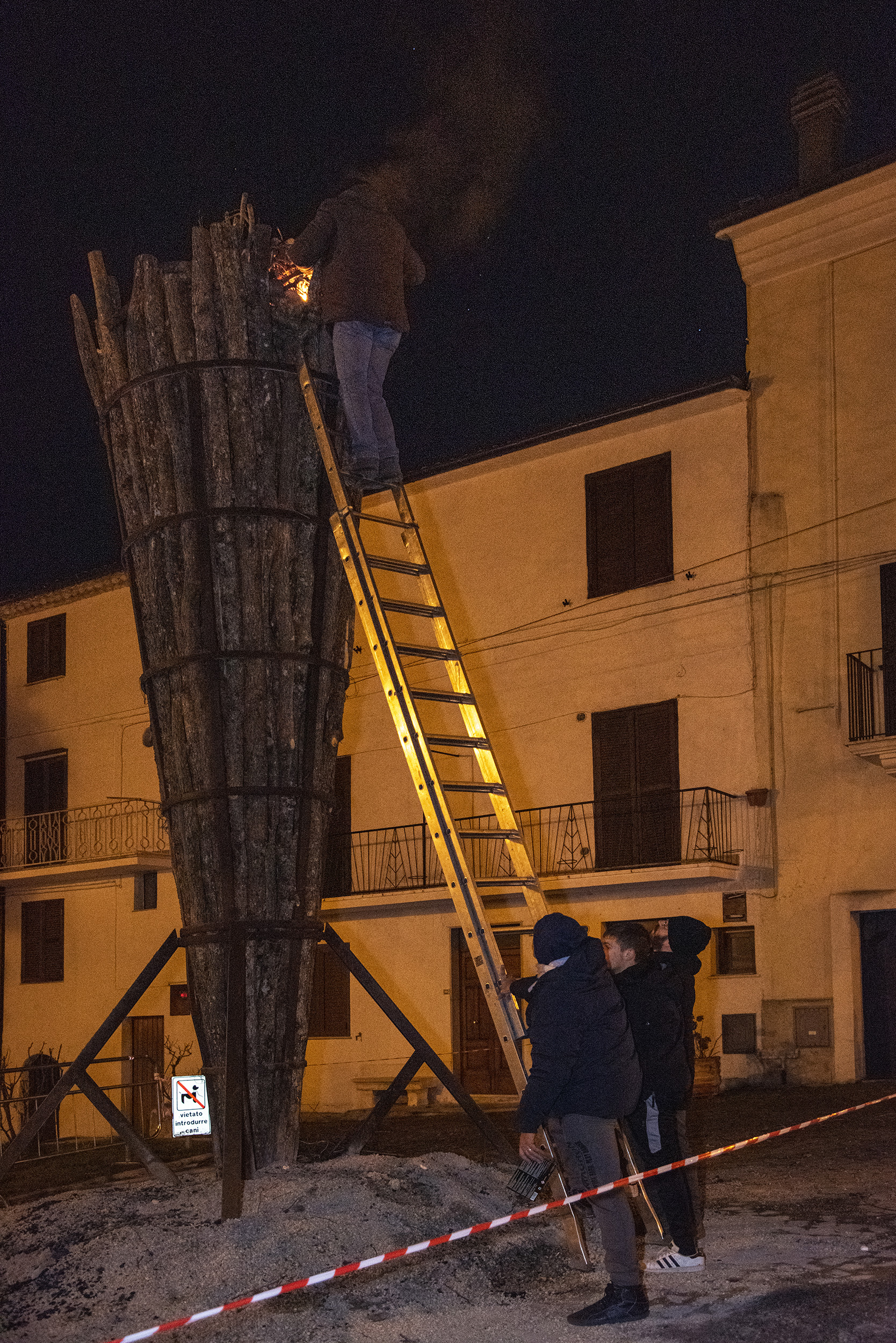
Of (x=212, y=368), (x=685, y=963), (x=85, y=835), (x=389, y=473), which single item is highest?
(x=212, y=368)

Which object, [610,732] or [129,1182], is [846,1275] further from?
[610,732]

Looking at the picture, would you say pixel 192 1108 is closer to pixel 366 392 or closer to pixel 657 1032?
pixel 657 1032

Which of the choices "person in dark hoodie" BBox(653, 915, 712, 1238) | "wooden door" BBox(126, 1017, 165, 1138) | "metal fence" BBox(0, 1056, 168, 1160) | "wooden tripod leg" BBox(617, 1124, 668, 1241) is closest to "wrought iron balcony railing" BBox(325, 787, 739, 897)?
"wooden door" BBox(126, 1017, 165, 1138)

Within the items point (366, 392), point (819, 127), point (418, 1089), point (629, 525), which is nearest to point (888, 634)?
point (629, 525)

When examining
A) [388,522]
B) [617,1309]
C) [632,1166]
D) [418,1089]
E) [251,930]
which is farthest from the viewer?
[418,1089]

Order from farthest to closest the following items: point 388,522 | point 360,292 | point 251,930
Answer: point 388,522 < point 360,292 < point 251,930

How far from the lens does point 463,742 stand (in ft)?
23.4

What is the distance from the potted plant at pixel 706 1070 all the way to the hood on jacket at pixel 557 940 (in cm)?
1063

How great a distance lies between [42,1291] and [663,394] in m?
13.8

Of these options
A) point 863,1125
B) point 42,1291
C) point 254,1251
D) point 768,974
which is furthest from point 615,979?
point 768,974

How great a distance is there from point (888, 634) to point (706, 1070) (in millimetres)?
5239

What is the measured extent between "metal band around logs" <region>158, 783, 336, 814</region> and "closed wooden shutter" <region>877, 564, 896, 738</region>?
950 cm

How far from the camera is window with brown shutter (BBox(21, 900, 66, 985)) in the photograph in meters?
24.4

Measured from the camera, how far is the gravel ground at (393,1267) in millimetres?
5164
